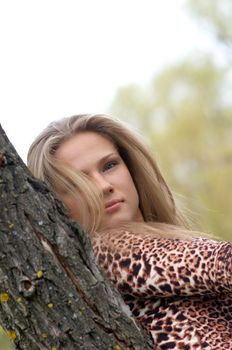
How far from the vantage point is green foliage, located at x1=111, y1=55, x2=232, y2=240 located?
12.5 m

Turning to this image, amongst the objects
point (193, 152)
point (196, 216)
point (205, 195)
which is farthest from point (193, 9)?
point (196, 216)

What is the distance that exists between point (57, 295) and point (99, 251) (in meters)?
0.40

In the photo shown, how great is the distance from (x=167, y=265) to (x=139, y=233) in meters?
0.20

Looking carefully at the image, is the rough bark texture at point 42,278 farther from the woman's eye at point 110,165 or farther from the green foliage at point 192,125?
the green foliage at point 192,125

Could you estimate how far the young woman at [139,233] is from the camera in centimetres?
170

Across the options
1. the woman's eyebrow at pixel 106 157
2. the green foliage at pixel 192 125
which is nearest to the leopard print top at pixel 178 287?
the woman's eyebrow at pixel 106 157

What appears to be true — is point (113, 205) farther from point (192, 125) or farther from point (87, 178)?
point (192, 125)

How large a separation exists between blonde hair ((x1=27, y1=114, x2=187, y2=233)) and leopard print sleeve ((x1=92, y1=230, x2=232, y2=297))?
0.19m

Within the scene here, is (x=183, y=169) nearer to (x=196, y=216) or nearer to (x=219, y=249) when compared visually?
(x=196, y=216)

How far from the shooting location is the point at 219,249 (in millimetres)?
1700

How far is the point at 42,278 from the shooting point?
1467 millimetres

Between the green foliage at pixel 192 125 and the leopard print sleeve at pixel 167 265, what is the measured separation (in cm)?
952

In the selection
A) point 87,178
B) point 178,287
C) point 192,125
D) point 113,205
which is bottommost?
point 192,125

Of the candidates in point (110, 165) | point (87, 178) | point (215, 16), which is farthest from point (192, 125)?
point (87, 178)
